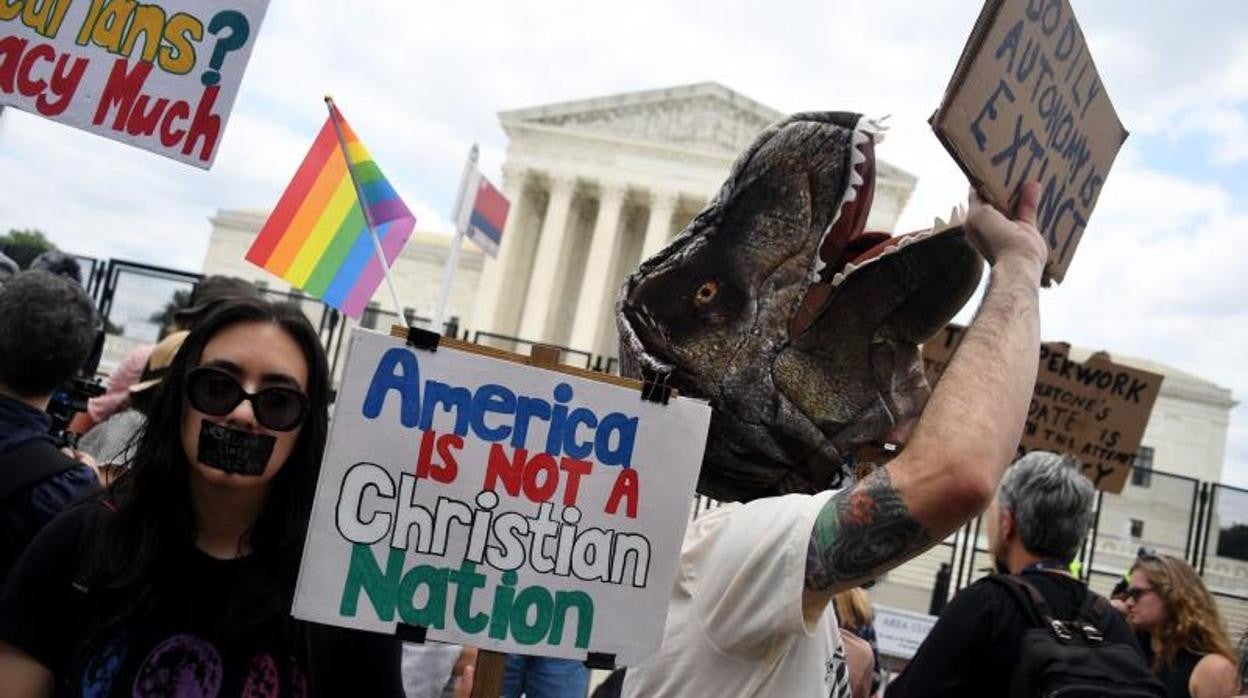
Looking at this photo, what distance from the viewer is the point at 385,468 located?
1.73 m

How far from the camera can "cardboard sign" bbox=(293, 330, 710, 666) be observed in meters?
1.71

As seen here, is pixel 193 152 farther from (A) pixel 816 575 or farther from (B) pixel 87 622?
(A) pixel 816 575

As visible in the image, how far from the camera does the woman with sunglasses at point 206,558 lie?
69.5 inches

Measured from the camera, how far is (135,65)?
12.7ft

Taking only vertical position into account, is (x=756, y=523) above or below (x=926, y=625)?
above

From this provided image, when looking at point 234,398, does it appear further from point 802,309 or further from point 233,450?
point 802,309

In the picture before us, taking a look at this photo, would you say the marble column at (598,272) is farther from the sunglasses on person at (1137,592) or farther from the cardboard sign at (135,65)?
the cardboard sign at (135,65)

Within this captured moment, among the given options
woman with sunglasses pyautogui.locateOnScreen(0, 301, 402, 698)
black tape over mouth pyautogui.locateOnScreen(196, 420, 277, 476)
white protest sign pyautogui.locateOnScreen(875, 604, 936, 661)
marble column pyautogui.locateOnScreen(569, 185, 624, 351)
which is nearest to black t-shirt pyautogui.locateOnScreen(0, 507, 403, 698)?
woman with sunglasses pyautogui.locateOnScreen(0, 301, 402, 698)

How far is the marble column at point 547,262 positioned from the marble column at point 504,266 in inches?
56.5

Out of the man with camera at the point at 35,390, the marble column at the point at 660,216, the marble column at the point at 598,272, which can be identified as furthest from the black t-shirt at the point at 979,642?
the marble column at the point at 660,216

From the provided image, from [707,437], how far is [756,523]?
0.31m

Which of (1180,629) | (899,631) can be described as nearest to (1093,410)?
(1180,629)

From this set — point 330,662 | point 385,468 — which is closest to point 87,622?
point 330,662

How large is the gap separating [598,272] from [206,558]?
45016 mm
